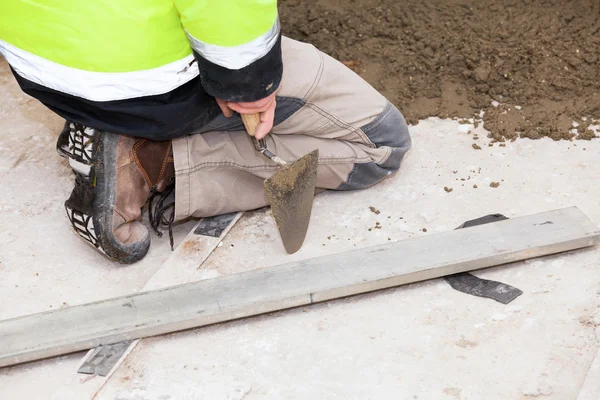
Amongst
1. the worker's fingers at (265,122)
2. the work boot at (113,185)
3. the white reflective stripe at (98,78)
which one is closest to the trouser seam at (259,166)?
the work boot at (113,185)

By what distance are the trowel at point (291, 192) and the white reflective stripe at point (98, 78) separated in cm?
28

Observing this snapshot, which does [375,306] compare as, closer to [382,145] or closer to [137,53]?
[382,145]

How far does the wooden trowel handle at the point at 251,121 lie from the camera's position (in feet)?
8.48

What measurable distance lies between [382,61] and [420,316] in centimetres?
155

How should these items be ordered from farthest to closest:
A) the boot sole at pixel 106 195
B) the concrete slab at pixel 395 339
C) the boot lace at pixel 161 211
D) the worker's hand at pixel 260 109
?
the boot lace at pixel 161 211 < the boot sole at pixel 106 195 < the worker's hand at pixel 260 109 < the concrete slab at pixel 395 339

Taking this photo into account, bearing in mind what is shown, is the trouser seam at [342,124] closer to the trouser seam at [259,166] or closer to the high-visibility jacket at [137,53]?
the trouser seam at [259,166]

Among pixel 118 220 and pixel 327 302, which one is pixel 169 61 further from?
pixel 327 302

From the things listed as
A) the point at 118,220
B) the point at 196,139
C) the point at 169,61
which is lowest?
the point at 118,220

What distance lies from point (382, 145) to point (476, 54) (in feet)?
2.65

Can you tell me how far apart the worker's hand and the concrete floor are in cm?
40

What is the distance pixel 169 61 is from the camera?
2428 millimetres

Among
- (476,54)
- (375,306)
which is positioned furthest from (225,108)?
(476,54)

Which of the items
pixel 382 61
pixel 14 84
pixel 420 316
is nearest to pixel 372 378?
pixel 420 316

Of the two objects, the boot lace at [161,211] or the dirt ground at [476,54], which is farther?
the dirt ground at [476,54]
